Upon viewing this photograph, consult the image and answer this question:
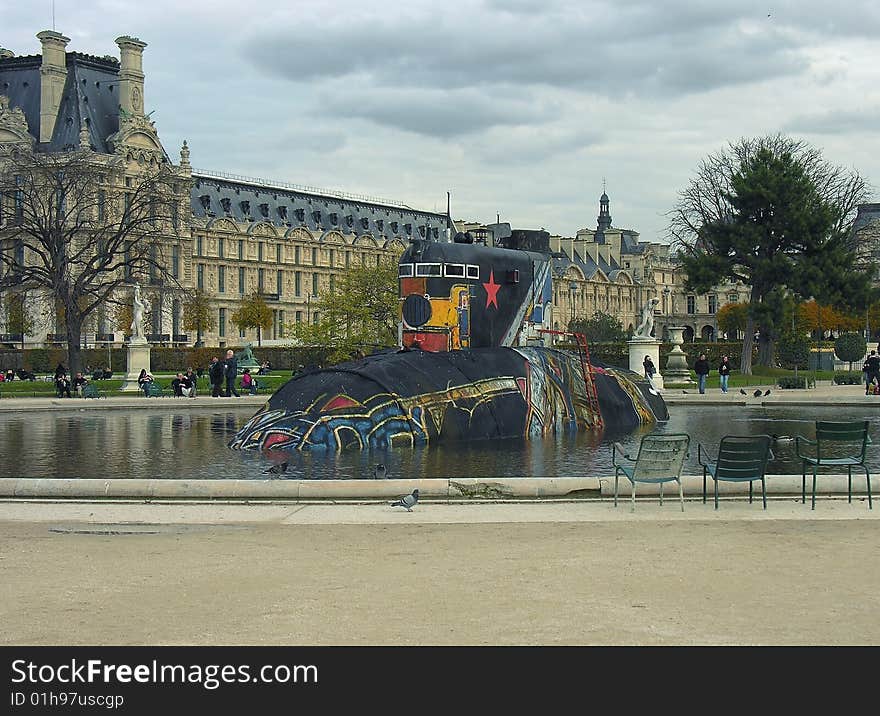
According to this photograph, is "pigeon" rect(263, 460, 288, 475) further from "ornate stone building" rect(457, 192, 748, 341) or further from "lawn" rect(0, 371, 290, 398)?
"ornate stone building" rect(457, 192, 748, 341)

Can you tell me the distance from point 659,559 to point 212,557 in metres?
4.92

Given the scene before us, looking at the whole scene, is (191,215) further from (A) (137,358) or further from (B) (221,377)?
(B) (221,377)

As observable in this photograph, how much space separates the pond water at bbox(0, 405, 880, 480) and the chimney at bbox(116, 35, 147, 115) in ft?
255

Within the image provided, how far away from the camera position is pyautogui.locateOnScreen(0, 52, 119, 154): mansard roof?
102m

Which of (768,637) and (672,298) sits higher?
(672,298)

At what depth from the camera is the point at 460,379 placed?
25.8m

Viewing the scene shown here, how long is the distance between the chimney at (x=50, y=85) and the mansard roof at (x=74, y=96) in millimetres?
567

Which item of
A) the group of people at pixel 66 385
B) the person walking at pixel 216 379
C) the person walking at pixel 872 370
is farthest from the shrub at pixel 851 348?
the group of people at pixel 66 385

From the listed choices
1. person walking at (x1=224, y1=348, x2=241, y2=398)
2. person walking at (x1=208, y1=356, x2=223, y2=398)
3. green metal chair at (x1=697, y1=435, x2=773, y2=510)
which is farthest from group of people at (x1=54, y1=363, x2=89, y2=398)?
green metal chair at (x1=697, y1=435, x2=773, y2=510)

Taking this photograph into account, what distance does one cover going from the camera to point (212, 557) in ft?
41.1

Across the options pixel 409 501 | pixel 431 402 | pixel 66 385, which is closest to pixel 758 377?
pixel 66 385
